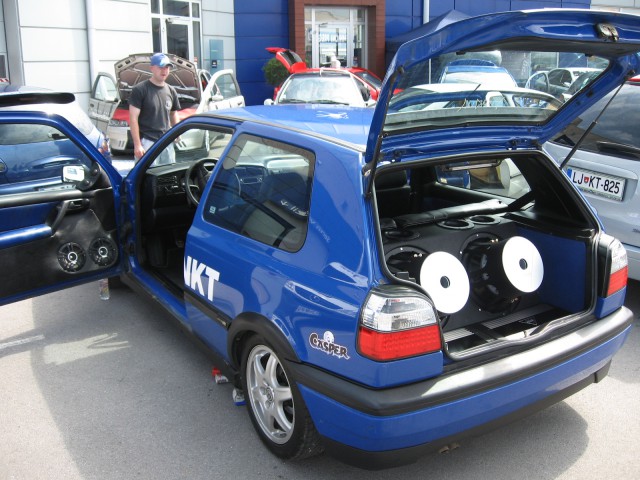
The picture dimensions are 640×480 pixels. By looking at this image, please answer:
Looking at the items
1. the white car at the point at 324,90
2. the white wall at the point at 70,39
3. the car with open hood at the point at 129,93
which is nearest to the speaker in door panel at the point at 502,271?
the white car at the point at 324,90

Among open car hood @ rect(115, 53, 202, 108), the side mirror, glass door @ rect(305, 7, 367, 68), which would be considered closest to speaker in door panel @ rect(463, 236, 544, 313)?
the side mirror

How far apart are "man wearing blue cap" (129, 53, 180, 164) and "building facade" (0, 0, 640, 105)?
249 inches

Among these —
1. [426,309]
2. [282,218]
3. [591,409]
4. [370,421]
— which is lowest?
[591,409]

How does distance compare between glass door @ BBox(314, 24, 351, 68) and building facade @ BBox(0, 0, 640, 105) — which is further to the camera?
glass door @ BBox(314, 24, 351, 68)

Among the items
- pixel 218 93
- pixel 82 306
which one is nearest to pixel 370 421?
pixel 82 306

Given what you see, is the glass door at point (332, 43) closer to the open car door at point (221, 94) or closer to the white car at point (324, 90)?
the open car door at point (221, 94)

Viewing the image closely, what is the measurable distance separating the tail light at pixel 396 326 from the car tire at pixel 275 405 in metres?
0.48

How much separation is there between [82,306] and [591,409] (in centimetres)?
369

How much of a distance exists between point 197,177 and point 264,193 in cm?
151

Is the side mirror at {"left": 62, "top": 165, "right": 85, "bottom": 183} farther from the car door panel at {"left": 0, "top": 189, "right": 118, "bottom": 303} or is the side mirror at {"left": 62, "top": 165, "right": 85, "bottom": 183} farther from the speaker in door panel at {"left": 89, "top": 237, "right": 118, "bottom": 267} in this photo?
the speaker in door panel at {"left": 89, "top": 237, "right": 118, "bottom": 267}

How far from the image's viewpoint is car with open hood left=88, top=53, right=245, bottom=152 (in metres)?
10.8

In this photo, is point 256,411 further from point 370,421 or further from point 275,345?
point 370,421

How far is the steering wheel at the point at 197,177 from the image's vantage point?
4275 mm

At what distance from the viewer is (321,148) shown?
273 cm
